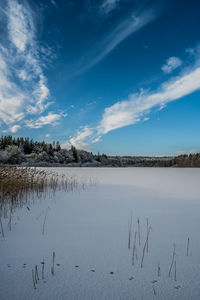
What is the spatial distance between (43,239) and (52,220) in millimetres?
796

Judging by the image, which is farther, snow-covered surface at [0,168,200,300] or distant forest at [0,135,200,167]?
distant forest at [0,135,200,167]

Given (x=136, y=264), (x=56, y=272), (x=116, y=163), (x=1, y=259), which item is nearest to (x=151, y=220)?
(x=136, y=264)

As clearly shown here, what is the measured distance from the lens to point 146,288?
125 centimetres

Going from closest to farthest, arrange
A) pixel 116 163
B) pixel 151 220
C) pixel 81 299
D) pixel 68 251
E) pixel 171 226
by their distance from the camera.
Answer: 1. pixel 81 299
2. pixel 68 251
3. pixel 171 226
4. pixel 151 220
5. pixel 116 163

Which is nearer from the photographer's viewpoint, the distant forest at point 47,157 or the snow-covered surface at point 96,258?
the snow-covered surface at point 96,258

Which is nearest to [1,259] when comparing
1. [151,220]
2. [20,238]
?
[20,238]

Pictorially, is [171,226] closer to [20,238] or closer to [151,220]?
[151,220]

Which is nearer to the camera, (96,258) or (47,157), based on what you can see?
(96,258)

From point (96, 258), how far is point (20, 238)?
3.59ft

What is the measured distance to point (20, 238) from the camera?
209 cm

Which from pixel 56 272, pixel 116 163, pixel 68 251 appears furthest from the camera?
pixel 116 163

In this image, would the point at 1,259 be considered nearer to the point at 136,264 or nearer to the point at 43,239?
the point at 43,239

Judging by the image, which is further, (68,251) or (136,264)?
(68,251)

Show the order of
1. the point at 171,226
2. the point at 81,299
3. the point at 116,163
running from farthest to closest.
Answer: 1. the point at 116,163
2. the point at 171,226
3. the point at 81,299
